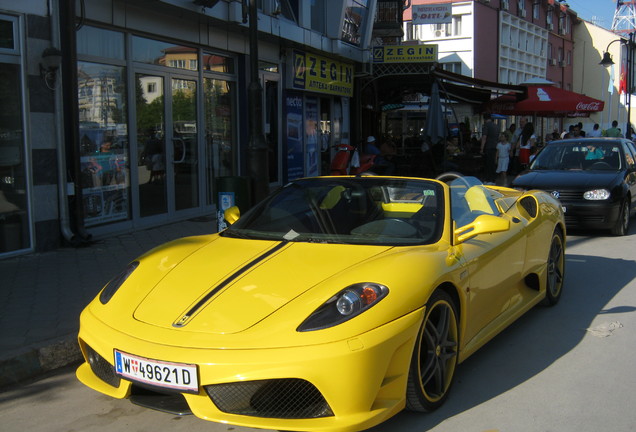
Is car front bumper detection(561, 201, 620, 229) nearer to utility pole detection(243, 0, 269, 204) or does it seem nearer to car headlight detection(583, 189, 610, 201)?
car headlight detection(583, 189, 610, 201)

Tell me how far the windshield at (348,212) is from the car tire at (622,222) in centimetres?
647

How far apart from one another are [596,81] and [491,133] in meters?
44.3

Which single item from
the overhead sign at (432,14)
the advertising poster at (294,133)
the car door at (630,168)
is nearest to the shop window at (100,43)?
the advertising poster at (294,133)

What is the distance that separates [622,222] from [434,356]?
7.59 m

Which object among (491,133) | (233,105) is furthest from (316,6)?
(491,133)

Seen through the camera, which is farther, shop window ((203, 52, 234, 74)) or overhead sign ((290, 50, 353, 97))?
overhead sign ((290, 50, 353, 97))

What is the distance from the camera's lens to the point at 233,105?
12289mm

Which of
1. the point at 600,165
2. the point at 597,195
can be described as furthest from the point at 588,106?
the point at 597,195

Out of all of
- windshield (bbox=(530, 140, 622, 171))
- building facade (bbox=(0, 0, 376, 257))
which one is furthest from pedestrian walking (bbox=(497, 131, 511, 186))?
windshield (bbox=(530, 140, 622, 171))

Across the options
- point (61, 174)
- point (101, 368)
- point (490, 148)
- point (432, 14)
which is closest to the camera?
point (101, 368)

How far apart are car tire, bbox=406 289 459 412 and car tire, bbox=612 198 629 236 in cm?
710

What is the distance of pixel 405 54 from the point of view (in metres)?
16.0

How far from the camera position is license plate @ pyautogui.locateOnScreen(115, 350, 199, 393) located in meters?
2.90

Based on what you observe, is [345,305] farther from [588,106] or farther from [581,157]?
[588,106]
